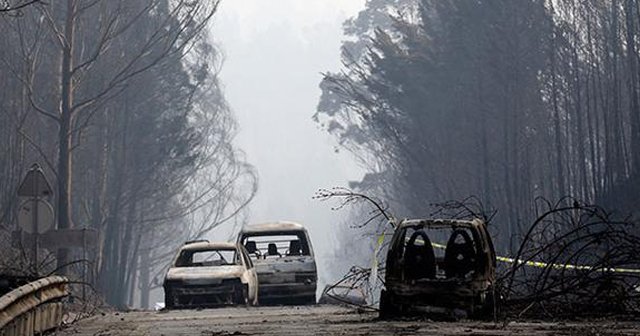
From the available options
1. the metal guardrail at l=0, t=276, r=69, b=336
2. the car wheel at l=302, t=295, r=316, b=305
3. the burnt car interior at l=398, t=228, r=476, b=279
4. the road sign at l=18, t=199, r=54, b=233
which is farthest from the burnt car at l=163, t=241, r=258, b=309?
the burnt car interior at l=398, t=228, r=476, b=279

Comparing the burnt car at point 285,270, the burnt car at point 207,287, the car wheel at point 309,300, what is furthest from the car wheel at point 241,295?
the car wheel at point 309,300

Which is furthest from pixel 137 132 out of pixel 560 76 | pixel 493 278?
pixel 493 278

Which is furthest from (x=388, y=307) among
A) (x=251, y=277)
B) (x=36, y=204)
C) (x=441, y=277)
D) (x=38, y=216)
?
(x=251, y=277)

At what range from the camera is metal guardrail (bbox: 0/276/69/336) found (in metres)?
14.5

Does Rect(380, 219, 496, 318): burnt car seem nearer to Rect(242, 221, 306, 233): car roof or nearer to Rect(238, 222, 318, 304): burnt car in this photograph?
Rect(238, 222, 318, 304): burnt car

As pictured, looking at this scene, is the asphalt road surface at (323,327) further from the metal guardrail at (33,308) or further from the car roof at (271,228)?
the car roof at (271,228)

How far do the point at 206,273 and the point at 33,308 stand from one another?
12.8 meters

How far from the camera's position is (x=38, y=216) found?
2623 cm

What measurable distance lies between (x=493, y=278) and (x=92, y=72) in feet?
123

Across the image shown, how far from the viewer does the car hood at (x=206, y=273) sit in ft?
93.8

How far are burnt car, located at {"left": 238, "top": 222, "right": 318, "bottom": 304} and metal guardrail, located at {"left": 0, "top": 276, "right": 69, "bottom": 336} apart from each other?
42.5 ft

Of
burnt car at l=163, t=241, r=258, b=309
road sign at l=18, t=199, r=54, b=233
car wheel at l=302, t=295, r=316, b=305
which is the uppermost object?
road sign at l=18, t=199, r=54, b=233

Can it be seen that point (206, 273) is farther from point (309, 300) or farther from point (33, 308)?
point (33, 308)

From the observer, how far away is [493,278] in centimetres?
1783
